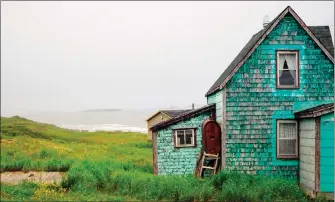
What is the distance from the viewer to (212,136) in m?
17.5

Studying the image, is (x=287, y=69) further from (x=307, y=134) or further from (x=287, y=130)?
(x=307, y=134)

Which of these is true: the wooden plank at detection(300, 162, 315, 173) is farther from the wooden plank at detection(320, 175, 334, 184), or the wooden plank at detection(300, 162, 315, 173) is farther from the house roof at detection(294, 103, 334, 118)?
the house roof at detection(294, 103, 334, 118)

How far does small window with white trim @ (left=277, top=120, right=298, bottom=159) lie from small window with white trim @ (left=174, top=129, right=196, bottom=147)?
4663mm

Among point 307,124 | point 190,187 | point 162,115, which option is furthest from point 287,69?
point 162,115

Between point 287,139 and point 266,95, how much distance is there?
233 centimetres

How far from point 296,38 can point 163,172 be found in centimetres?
982

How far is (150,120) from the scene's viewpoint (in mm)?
44875

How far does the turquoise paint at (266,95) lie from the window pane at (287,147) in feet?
1.12

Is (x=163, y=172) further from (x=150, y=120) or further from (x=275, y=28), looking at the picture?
(x=150, y=120)

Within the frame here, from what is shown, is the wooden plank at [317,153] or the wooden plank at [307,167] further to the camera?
the wooden plank at [307,167]

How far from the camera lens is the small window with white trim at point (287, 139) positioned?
53.6ft

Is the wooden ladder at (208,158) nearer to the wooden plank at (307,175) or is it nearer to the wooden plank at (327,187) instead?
the wooden plank at (307,175)

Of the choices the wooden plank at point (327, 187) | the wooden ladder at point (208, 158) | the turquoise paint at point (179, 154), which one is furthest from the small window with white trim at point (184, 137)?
the wooden plank at point (327, 187)

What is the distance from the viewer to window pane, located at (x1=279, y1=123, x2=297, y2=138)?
16.4 metres
